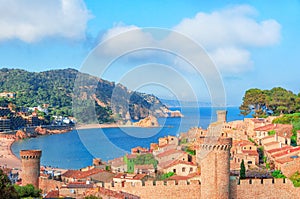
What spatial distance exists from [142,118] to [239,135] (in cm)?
3687

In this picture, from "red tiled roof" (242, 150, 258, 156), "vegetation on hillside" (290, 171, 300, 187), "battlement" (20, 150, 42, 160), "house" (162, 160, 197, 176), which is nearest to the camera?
"vegetation on hillside" (290, 171, 300, 187)

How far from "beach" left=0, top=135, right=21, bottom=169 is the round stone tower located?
86.6ft

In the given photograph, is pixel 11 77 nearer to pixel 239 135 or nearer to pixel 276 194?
pixel 239 135

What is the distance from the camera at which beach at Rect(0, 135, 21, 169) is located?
40.6 m

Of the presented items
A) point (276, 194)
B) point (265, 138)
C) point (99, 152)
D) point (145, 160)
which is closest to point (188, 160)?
point (145, 160)

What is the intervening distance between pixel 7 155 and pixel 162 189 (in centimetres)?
3984

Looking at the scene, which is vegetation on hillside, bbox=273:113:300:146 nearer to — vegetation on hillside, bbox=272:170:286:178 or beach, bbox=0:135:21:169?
vegetation on hillside, bbox=272:170:286:178

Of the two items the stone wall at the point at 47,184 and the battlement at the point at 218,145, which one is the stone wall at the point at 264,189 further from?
the stone wall at the point at 47,184

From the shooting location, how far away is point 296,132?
25.7m

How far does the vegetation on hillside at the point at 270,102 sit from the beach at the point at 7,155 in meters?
20.2

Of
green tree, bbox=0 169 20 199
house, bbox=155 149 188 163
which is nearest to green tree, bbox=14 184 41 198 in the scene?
green tree, bbox=0 169 20 199

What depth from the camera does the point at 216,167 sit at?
554 inches

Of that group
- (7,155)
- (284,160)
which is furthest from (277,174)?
(7,155)

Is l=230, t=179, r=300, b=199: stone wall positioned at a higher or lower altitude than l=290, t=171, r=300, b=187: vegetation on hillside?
lower
